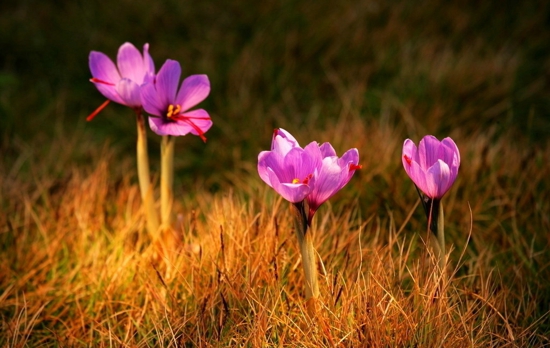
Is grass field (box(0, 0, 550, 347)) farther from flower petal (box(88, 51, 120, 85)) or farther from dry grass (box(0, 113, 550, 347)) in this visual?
flower petal (box(88, 51, 120, 85))

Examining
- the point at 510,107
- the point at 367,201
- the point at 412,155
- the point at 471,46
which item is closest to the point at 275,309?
the point at 412,155

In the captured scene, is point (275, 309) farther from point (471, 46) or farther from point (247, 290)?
point (471, 46)

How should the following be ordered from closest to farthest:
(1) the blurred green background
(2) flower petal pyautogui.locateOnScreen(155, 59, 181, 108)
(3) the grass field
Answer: (3) the grass field < (2) flower petal pyautogui.locateOnScreen(155, 59, 181, 108) < (1) the blurred green background

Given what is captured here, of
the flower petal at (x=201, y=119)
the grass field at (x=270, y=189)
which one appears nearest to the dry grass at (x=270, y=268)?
the grass field at (x=270, y=189)

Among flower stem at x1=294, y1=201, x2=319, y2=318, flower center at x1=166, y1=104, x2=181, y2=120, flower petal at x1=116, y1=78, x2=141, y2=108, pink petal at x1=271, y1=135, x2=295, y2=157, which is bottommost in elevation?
flower stem at x1=294, y1=201, x2=319, y2=318

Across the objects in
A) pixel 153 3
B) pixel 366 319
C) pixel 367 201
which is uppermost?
pixel 153 3

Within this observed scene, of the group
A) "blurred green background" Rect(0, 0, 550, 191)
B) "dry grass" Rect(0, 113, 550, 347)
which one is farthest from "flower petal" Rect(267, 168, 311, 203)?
"blurred green background" Rect(0, 0, 550, 191)

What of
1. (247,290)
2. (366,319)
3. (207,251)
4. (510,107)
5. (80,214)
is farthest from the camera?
(510,107)
